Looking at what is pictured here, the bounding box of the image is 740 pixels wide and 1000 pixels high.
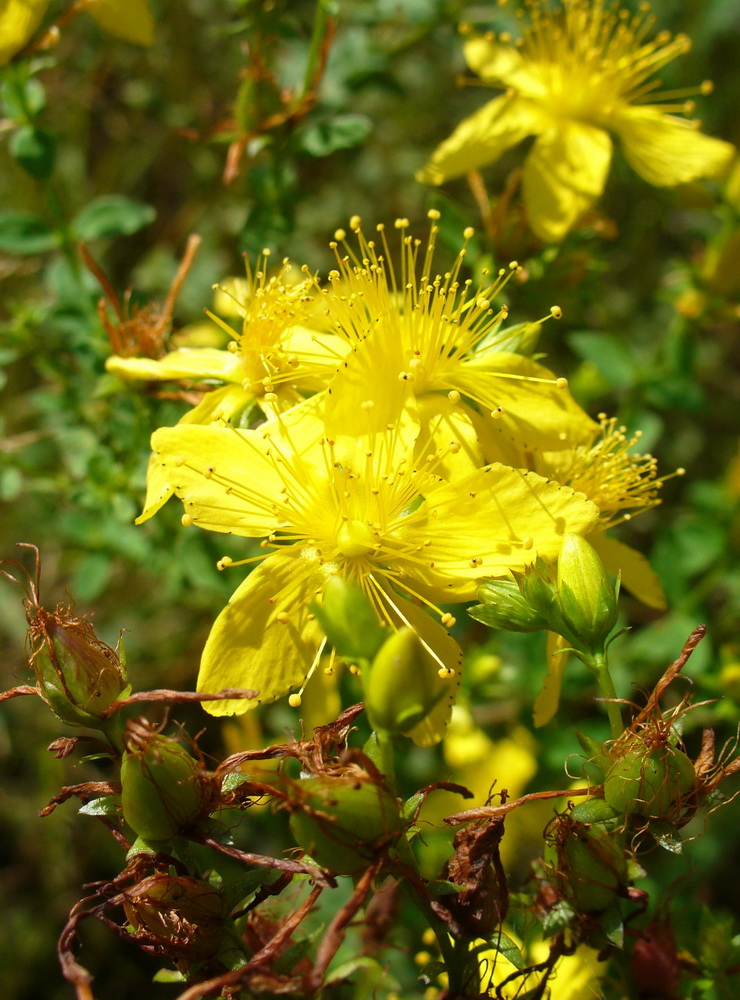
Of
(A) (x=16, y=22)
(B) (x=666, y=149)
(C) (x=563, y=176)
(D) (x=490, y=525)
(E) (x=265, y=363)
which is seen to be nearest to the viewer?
(D) (x=490, y=525)

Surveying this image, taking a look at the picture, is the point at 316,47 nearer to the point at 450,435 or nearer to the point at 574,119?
the point at 574,119

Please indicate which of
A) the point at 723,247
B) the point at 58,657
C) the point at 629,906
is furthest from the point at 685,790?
the point at 723,247

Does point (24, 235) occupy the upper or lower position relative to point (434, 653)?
upper

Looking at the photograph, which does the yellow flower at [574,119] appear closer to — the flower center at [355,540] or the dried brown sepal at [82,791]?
the flower center at [355,540]

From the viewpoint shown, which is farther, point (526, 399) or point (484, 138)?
point (484, 138)

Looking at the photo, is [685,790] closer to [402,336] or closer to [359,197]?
[402,336]

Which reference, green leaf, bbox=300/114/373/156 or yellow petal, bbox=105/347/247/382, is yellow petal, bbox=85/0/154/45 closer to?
green leaf, bbox=300/114/373/156

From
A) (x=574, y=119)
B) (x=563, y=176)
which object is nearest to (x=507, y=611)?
(x=563, y=176)
